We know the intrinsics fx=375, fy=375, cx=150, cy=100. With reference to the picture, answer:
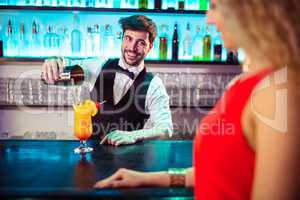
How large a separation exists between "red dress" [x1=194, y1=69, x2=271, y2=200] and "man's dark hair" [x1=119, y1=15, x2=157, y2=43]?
216 cm

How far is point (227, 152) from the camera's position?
779mm

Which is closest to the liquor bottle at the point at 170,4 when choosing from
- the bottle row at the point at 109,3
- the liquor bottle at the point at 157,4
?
the bottle row at the point at 109,3

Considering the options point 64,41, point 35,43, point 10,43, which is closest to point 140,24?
point 64,41

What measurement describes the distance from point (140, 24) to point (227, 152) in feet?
7.61

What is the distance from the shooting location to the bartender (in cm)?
287

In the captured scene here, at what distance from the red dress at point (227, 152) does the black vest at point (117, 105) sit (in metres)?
1.99

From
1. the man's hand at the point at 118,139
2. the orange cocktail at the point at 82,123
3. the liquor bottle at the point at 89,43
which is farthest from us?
the liquor bottle at the point at 89,43

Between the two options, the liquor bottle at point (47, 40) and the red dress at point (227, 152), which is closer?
the red dress at point (227, 152)

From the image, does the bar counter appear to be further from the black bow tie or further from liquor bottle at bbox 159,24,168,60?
liquor bottle at bbox 159,24,168,60

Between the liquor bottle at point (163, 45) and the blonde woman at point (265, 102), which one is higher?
the liquor bottle at point (163, 45)

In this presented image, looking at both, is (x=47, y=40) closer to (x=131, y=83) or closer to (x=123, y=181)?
(x=131, y=83)

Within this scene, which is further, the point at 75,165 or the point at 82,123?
the point at 82,123

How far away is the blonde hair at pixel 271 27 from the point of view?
654mm

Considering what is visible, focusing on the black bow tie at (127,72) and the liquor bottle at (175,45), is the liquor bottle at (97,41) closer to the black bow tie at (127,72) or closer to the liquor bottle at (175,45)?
the black bow tie at (127,72)
